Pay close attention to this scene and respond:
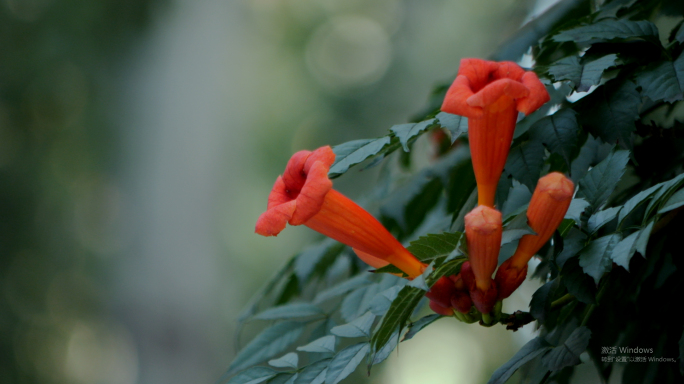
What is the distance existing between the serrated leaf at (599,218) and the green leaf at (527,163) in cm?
7

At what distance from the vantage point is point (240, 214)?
4.74 m

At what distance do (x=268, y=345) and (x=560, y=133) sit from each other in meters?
0.50

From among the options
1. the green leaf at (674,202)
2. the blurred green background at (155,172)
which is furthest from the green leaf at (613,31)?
the blurred green background at (155,172)

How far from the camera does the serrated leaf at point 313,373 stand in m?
0.53

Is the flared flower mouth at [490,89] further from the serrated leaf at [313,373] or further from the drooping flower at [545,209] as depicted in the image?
the serrated leaf at [313,373]

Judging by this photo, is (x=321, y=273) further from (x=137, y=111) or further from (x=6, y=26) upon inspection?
(x=6, y=26)

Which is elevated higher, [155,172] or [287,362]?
[155,172]

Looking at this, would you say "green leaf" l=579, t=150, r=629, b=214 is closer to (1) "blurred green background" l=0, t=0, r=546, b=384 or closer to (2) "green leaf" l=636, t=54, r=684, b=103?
(2) "green leaf" l=636, t=54, r=684, b=103

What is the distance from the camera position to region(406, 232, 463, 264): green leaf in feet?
1.55

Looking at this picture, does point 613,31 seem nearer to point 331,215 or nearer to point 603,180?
point 603,180

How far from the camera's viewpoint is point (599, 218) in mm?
483

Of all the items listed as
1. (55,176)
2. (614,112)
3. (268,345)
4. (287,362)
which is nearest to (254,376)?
(287,362)

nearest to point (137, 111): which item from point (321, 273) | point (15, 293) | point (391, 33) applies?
point (15, 293)

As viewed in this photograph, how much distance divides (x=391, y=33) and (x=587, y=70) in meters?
5.25
